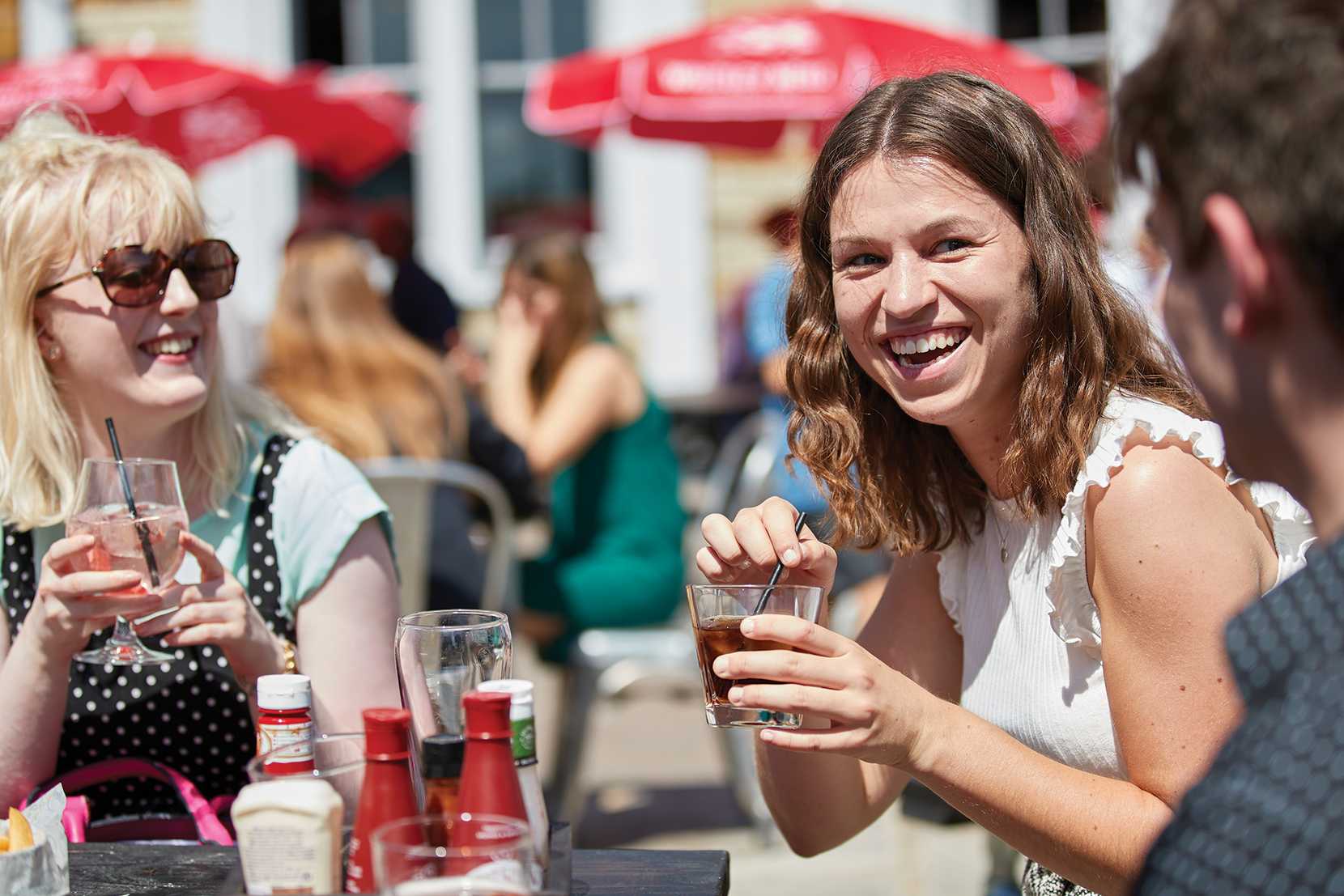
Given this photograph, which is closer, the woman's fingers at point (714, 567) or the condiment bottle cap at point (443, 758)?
the condiment bottle cap at point (443, 758)

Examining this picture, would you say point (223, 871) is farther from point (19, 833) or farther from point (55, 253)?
point (55, 253)

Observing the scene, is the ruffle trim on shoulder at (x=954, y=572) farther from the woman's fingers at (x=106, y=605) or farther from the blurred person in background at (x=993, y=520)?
the woman's fingers at (x=106, y=605)

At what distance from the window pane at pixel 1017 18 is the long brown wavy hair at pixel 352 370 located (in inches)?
235

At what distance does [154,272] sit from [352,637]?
73 cm

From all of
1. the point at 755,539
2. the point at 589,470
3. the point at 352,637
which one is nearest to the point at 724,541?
the point at 755,539

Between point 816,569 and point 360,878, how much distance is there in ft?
2.74

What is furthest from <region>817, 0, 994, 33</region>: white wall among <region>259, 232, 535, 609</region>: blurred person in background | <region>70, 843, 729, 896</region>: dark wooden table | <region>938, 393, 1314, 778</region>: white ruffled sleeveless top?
<region>70, 843, 729, 896</region>: dark wooden table

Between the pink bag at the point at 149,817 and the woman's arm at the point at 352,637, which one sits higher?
the woman's arm at the point at 352,637

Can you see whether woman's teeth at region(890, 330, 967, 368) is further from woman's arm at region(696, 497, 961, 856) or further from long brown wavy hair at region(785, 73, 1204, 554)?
woman's arm at region(696, 497, 961, 856)

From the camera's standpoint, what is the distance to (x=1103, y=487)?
198 centimetres

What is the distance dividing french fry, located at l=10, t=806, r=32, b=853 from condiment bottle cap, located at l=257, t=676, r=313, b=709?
33 cm

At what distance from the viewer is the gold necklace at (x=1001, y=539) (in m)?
2.28

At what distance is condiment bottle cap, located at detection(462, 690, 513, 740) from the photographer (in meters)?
1.45

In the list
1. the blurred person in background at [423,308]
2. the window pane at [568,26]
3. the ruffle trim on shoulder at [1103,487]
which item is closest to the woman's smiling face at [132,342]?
the ruffle trim on shoulder at [1103,487]
